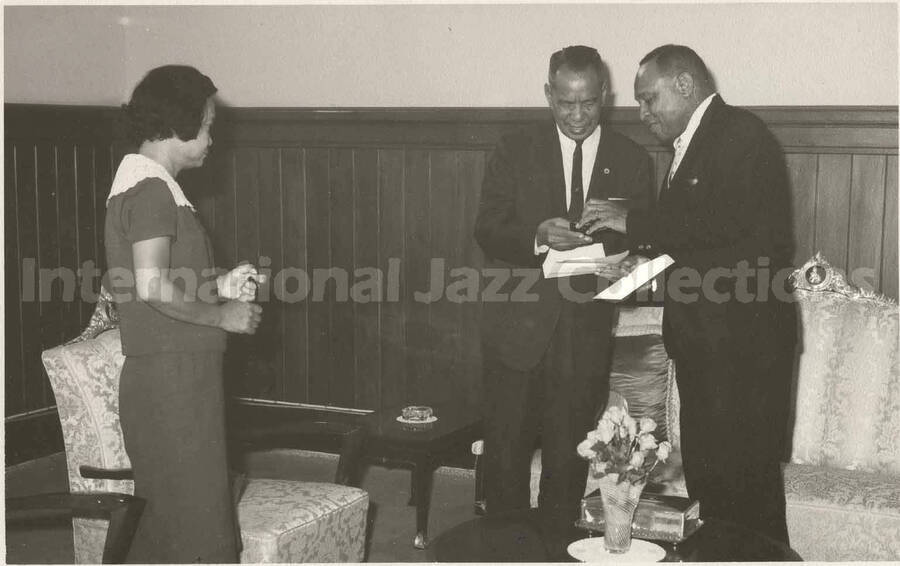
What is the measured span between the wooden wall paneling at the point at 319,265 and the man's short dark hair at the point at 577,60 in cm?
184

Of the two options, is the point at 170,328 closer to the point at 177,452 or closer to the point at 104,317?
the point at 177,452

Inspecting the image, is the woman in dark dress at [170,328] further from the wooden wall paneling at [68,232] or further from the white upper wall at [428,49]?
the wooden wall paneling at [68,232]

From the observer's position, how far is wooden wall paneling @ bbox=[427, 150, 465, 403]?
4.70 metres

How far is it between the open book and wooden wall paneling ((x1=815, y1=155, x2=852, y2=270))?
52.2 inches

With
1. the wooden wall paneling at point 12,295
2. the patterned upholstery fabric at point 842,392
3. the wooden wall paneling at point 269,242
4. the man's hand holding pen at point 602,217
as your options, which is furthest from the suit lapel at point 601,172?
the wooden wall paneling at point 12,295

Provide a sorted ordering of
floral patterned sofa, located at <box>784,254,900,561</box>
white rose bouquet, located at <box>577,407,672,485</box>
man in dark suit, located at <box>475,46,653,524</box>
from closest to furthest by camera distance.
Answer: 1. white rose bouquet, located at <box>577,407,672,485</box>
2. man in dark suit, located at <box>475,46,653,524</box>
3. floral patterned sofa, located at <box>784,254,900,561</box>

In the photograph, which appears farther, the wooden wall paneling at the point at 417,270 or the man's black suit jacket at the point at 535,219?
the wooden wall paneling at the point at 417,270

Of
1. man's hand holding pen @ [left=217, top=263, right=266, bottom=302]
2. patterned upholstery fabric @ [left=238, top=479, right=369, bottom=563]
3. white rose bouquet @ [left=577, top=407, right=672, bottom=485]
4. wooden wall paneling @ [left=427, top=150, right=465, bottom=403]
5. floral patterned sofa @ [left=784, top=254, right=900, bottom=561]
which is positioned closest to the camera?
white rose bouquet @ [left=577, top=407, right=672, bottom=485]

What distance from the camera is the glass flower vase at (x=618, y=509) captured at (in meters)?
2.41

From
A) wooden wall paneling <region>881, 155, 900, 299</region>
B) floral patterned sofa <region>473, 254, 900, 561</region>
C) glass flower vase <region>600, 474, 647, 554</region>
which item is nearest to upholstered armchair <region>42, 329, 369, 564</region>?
glass flower vase <region>600, 474, 647, 554</region>

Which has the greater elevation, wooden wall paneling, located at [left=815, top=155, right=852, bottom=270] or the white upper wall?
the white upper wall

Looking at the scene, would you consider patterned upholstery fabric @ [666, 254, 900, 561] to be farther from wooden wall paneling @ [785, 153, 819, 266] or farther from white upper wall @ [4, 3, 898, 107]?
white upper wall @ [4, 3, 898, 107]

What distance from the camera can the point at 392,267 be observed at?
4840 millimetres

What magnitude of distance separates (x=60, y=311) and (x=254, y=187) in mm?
1099
